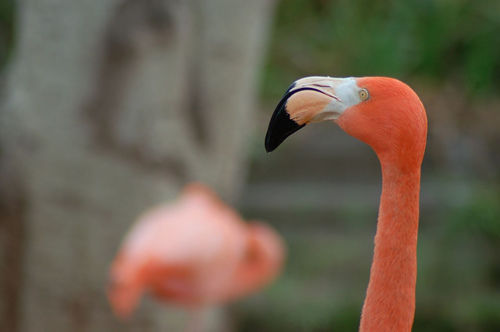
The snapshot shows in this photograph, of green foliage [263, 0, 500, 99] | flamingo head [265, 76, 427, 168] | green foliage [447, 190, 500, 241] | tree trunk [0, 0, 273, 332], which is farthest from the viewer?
green foliage [263, 0, 500, 99]

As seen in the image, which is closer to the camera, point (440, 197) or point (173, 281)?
point (173, 281)

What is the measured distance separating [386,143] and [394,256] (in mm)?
127

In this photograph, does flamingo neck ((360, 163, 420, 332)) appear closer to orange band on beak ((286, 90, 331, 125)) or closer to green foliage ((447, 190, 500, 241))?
orange band on beak ((286, 90, 331, 125))

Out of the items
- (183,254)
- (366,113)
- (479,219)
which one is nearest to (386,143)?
(366,113)

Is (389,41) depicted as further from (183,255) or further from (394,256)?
(394,256)

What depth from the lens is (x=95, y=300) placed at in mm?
2504

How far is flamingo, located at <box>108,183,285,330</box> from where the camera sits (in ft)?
8.17

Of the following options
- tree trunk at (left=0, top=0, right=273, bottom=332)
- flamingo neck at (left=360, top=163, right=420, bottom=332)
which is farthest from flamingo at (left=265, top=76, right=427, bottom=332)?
tree trunk at (left=0, top=0, right=273, bottom=332)

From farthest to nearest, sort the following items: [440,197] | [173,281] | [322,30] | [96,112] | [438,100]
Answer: [322,30]
[438,100]
[440,197]
[173,281]
[96,112]

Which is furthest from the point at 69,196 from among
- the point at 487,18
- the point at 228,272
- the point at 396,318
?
the point at 487,18

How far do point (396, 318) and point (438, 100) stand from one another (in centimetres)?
307

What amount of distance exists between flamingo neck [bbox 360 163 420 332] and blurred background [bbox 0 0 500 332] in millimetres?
1652

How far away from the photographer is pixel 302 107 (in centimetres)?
82

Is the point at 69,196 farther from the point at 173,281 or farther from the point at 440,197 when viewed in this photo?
the point at 440,197
